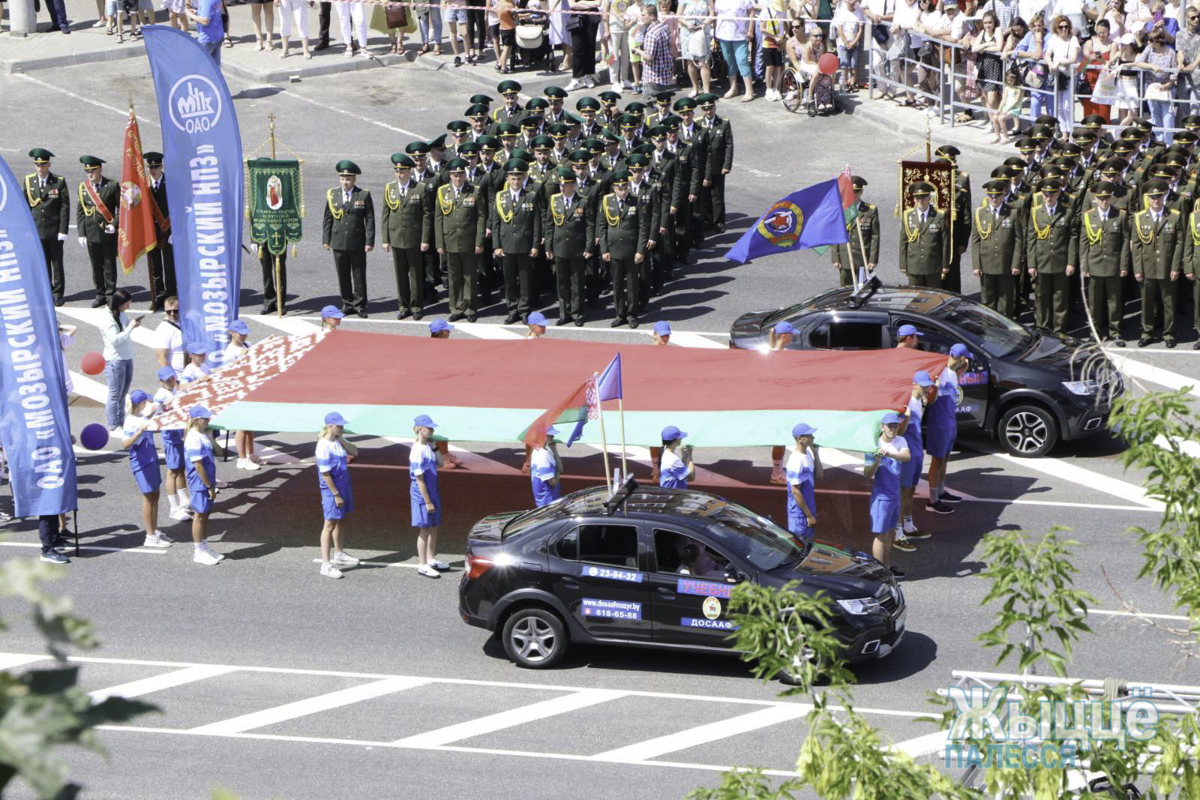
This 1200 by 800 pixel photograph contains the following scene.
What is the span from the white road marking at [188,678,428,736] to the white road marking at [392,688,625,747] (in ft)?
2.93

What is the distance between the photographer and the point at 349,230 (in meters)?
24.5

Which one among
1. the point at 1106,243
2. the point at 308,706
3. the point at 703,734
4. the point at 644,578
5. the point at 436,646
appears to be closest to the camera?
the point at 703,734

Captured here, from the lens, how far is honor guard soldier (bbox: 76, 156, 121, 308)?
82.8ft

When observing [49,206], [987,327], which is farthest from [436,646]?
[49,206]

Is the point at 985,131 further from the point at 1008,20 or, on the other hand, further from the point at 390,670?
the point at 390,670

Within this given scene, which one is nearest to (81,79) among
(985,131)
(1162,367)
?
(985,131)

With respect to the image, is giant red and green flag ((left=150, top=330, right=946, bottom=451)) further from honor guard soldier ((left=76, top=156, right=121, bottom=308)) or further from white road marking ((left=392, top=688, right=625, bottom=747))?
honor guard soldier ((left=76, top=156, right=121, bottom=308))

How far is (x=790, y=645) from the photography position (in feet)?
20.3

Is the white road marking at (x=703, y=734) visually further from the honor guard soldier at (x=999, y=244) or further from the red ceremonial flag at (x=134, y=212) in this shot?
the red ceremonial flag at (x=134, y=212)

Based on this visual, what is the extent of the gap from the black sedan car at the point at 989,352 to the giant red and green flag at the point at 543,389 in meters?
0.90

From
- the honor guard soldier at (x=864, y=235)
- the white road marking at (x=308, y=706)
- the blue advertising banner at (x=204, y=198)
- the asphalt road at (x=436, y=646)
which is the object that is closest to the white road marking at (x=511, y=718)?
the asphalt road at (x=436, y=646)

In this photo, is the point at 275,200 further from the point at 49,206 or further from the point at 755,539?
the point at 755,539

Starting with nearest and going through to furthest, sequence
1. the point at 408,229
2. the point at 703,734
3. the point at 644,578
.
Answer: the point at 703,734 < the point at 644,578 < the point at 408,229

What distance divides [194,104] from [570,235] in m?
5.64
